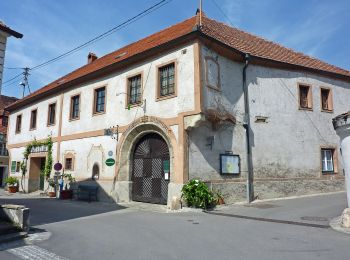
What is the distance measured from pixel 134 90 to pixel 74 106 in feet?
18.7

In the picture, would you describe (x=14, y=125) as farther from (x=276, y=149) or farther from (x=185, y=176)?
(x=276, y=149)

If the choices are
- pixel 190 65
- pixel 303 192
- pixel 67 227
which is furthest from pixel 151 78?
pixel 303 192

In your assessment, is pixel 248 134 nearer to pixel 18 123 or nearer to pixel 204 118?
pixel 204 118

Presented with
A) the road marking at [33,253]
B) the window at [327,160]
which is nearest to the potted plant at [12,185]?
the road marking at [33,253]

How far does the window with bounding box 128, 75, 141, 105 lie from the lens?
1570cm

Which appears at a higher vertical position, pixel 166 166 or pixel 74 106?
pixel 74 106

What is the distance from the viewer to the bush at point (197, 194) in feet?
40.0

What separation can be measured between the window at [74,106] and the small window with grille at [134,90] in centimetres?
491

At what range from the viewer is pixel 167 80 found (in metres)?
14.5

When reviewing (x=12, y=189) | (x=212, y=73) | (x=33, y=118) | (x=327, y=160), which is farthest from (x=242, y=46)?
(x=12, y=189)

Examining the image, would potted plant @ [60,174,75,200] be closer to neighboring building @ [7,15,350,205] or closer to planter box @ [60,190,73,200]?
planter box @ [60,190,73,200]

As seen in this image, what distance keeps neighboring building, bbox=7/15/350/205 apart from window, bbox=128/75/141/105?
0.16 ft

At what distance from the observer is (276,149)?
1570 centimetres

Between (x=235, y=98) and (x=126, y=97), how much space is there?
5.36 m
